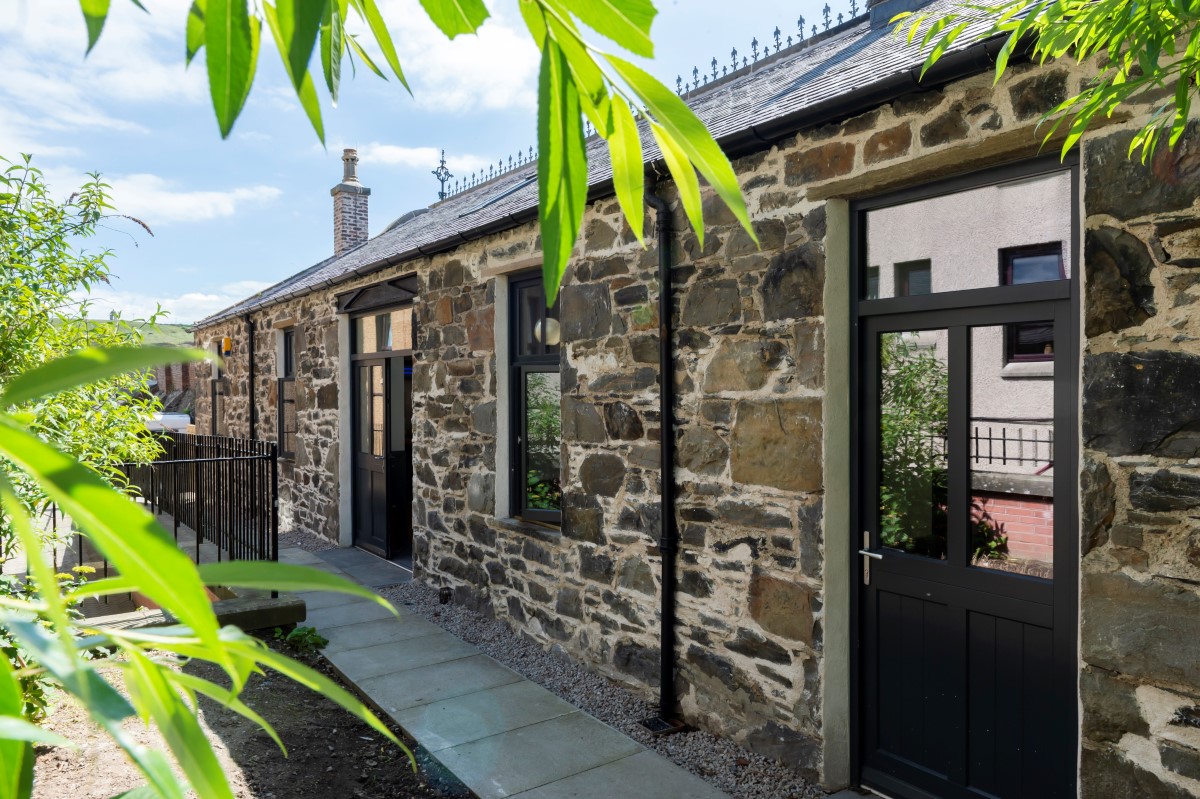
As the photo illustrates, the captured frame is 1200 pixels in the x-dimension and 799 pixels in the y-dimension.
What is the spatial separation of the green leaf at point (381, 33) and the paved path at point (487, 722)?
3.40 metres

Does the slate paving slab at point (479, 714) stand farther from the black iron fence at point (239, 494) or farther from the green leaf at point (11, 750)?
the green leaf at point (11, 750)

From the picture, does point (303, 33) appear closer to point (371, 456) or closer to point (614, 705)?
point (614, 705)

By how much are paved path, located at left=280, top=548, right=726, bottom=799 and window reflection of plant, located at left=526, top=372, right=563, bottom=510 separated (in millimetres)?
1209

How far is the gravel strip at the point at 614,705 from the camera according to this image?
376cm

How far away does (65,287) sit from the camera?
384cm

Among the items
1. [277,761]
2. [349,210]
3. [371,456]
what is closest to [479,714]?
[277,761]

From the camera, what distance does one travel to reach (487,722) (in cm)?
443

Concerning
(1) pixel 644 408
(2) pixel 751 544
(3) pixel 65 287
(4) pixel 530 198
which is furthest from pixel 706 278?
(3) pixel 65 287

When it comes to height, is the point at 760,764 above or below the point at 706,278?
below

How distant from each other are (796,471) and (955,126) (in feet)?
5.33

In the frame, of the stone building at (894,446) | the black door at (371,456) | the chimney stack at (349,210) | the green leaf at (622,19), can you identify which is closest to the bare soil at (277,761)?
the stone building at (894,446)

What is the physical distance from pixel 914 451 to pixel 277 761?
342 centimetres

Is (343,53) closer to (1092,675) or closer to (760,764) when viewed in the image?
(1092,675)

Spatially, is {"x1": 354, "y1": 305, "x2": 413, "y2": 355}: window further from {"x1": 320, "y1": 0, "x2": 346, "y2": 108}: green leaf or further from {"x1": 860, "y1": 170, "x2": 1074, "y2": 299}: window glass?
{"x1": 320, "y1": 0, "x2": 346, "y2": 108}: green leaf
